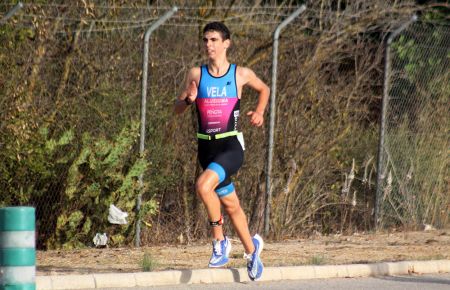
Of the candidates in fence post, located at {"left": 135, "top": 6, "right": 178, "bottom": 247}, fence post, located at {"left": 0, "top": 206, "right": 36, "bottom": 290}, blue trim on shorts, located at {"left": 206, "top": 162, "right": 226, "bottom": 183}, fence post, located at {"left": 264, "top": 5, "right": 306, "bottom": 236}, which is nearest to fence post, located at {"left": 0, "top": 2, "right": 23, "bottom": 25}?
fence post, located at {"left": 135, "top": 6, "right": 178, "bottom": 247}

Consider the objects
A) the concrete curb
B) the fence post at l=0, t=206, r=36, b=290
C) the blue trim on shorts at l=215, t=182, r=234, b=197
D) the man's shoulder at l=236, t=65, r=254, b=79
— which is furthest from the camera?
the man's shoulder at l=236, t=65, r=254, b=79

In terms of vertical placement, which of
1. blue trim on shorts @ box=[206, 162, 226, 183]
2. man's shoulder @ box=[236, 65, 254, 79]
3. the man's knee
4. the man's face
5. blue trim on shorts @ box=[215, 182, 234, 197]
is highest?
the man's face

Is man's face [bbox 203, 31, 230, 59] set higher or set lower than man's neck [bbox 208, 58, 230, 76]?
higher

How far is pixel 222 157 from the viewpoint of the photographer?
9312 millimetres

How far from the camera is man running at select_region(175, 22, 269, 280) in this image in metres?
9.33

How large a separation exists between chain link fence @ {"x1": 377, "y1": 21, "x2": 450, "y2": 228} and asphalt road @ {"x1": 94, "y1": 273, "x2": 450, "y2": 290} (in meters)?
4.43

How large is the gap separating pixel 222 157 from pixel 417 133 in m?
6.51

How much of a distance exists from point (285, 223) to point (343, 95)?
1761mm

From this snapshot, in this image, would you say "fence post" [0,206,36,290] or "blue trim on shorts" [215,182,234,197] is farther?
"blue trim on shorts" [215,182,234,197]

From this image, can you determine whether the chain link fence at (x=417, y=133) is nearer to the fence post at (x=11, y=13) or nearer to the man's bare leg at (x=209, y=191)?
the fence post at (x=11, y=13)

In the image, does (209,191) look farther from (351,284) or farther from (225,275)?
(351,284)

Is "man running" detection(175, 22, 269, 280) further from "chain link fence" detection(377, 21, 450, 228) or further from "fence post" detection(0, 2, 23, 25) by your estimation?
"chain link fence" detection(377, 21, 450, 228)

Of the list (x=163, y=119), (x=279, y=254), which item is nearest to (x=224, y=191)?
(x=279, y=254)

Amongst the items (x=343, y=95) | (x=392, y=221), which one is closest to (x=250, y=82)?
(x=343, y=95)
